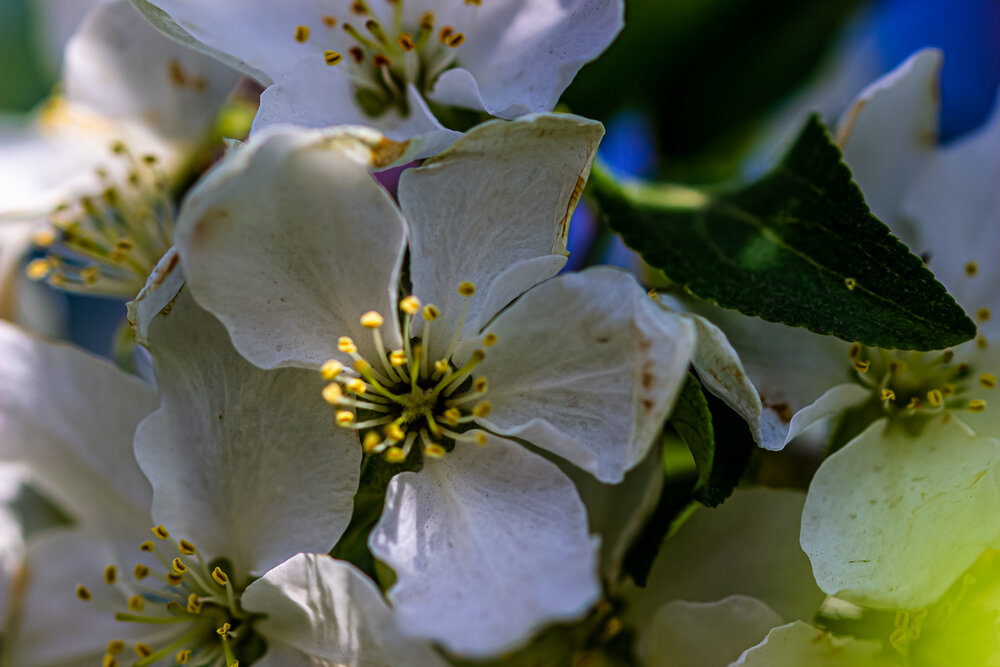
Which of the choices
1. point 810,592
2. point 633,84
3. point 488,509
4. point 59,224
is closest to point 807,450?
point 810,592

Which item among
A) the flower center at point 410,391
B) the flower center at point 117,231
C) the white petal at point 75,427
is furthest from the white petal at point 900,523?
the flower center at point 117,231

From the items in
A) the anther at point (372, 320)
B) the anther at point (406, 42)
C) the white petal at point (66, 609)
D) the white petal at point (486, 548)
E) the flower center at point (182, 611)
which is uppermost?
the anther at point (406, 42)

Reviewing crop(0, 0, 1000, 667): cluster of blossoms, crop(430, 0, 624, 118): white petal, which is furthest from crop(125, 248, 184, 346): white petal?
crop(430, 0, 624, 118): white petal

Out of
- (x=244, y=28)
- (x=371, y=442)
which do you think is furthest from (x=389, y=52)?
(x=371, y=442)

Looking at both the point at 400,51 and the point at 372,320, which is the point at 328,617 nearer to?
the point at 372,320

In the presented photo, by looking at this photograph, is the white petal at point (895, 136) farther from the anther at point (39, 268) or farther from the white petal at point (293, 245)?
the anther at point (39, 268)

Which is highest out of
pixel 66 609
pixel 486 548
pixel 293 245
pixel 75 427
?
pixel 293 245

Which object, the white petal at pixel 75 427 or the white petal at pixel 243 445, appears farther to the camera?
the white petal at pixel 75 427
